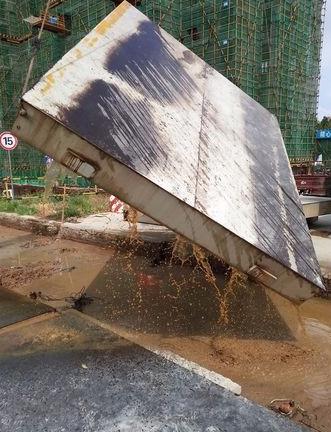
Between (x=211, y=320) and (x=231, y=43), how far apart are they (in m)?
17.1

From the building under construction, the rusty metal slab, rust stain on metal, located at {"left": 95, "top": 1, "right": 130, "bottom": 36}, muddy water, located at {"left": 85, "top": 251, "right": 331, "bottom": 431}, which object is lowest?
muddy water, located at {"left": 85, "top": 251, "right": 331, "bottom": 431}

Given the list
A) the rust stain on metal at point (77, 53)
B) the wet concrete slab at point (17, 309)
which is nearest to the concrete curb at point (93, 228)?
the wet concrete slab at point (17, 309)

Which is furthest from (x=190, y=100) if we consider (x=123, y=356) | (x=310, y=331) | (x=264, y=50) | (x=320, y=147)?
(x=320, y=147)

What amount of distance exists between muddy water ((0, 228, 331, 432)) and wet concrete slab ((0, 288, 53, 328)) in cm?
112

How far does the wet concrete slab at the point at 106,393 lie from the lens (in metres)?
2.19

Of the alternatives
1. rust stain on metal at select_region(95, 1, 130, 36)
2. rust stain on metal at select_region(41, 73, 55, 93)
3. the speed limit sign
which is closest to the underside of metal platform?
rust stain on metal at select_region(95, 1, 130, 36)

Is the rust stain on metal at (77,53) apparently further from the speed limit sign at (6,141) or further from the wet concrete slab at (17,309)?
the speed limit sign at (6,141)

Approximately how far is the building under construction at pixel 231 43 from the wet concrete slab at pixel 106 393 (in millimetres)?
15739

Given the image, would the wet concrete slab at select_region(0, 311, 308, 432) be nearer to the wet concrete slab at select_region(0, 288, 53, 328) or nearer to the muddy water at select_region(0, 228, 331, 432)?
the wet concrete slab at select_region(0, 288, 53, 328)

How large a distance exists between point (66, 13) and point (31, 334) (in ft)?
76.1

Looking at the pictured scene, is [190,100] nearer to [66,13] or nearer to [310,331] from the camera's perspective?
[310,331]

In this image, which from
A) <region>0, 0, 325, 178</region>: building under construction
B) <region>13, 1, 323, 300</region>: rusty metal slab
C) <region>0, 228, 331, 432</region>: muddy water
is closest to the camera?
<region>13, 1, 323, 300</region>: rusty metal slab

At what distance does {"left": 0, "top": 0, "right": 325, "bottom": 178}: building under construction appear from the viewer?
744 inches

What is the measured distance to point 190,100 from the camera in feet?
13.5
